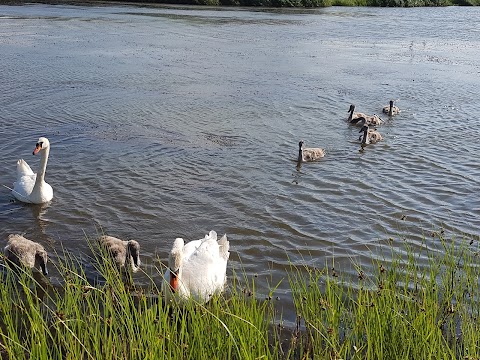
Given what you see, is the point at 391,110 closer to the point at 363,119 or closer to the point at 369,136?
the point at 363,119

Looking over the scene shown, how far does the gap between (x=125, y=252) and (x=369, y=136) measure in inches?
316

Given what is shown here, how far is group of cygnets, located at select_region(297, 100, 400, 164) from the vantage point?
41.6 feet

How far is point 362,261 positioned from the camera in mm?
8492

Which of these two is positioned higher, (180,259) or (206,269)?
(180,259)

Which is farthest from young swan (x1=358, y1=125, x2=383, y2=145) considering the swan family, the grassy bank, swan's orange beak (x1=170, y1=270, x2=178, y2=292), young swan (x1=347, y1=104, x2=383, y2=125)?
the grassy bank

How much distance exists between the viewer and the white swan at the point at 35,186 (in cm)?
1000

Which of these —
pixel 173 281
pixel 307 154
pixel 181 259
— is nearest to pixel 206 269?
pixel 181 259

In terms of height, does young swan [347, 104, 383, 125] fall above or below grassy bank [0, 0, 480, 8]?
below

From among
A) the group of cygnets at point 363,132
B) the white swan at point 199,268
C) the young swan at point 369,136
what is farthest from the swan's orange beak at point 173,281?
the young swan at point 369,136

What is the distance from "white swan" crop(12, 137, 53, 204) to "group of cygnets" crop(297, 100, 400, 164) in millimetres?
5102

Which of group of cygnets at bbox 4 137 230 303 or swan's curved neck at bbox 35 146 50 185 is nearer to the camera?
group of cygnets at bbox 4 137 230 303

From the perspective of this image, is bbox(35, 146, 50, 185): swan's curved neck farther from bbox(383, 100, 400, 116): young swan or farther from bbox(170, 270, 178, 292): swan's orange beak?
bbox(383, 100, 400, 116): young swan

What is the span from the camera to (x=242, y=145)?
541 inches

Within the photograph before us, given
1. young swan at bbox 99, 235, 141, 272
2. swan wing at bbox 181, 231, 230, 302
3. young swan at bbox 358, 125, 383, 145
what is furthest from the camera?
young swan at bbox 358, 125, 383, 145
